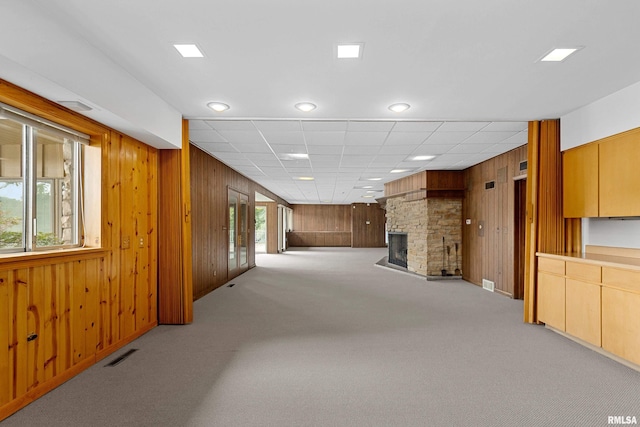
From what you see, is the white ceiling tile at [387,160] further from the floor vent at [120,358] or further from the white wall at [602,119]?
the floor vent at [120,358]

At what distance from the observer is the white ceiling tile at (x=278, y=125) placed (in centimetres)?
472

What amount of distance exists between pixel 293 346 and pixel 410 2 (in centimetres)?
339

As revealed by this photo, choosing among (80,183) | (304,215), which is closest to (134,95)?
(80,183)

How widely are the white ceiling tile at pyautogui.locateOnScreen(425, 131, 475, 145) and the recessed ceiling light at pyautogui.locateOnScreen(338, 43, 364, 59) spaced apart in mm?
2734

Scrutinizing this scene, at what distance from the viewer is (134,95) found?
11.4 ft

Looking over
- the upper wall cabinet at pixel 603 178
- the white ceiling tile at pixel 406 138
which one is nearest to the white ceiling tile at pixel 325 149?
the white ceiling tile at pixel 406 138

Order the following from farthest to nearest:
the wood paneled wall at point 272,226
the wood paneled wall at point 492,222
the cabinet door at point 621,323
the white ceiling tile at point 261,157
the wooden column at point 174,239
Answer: the wood paneled wall at point 272,226, the white ceiling tile at point 261,157, the wood paneled wall at point 492,222, the wooden column at point 174,239, the cabinet door at point 621,323

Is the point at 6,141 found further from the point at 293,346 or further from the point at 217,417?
the point at 293,346

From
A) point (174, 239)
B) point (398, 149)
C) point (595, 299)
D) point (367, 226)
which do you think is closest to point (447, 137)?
point (398, 149)

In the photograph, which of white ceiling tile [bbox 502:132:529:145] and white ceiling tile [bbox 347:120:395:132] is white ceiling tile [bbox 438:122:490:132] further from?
white ceiling tile [bbox 502:132:529:145]

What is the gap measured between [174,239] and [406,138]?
12.5ft

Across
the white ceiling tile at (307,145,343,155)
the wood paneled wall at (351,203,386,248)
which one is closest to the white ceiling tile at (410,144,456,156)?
the white ceiling tile at (307,145,343,155)

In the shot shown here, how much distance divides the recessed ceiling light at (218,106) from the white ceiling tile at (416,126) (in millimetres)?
2306

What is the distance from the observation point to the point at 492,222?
23.7ft
